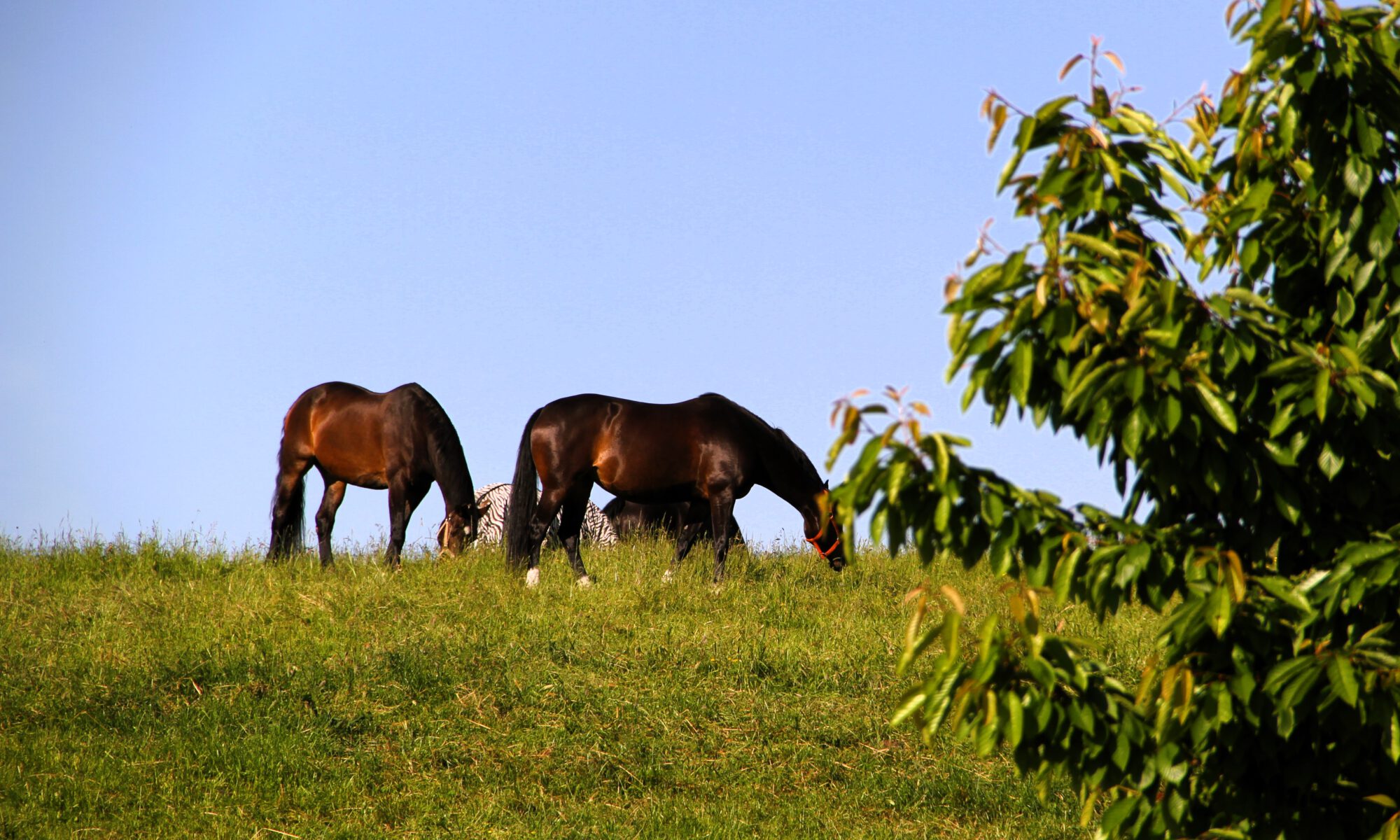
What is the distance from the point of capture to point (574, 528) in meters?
14.2

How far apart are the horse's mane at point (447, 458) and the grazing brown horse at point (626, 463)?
93 cm

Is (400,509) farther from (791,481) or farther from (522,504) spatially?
(791,481)

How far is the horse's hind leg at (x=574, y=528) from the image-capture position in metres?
13.8

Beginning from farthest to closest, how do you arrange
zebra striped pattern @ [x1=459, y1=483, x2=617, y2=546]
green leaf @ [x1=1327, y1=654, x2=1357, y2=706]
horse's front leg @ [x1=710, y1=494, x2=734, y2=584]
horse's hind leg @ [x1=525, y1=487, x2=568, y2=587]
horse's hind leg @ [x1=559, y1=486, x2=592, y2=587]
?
zebra striped pattern @ [x1=459, y1=483, x2=617, y2=546]
horse's hind leg @ [x1=525, y1=487, x2=568, y2=587]
horse's front leg @ [x1=710, y1=494, x2=734, y2=584]
horse's hind leg @ [x1=559, y1=486, x2=592, y2=587]
green leaf @ [x1=1327, y1=654, x2=1357, y2=706]

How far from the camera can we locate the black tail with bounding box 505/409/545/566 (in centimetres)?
1412

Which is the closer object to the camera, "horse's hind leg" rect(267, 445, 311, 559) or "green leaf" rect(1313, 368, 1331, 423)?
"green leaf" rect(1313, 368, 1331, 423)

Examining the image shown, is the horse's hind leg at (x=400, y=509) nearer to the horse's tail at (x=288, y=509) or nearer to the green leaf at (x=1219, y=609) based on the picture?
the horse's tail at (x=288, y=509)

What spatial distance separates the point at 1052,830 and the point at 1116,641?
12.5 feet

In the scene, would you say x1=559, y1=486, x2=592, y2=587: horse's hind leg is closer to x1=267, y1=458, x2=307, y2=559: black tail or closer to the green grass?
the green grass

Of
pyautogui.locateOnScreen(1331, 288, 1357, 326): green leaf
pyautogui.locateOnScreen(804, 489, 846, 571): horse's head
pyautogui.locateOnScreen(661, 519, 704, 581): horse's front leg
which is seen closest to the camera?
pyautogui.locateOnScreen(1331, 288, 1357, 326): green leaf

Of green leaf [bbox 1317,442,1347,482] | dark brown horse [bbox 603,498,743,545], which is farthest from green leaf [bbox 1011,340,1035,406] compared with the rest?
dark brown horse [bbox 603,498,743,545]

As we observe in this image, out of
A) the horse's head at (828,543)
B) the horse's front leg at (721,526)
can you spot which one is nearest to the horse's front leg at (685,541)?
the horse's front leg at (721,526)

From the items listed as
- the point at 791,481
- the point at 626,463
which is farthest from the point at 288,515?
the point at 791,481

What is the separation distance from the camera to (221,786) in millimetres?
8148
